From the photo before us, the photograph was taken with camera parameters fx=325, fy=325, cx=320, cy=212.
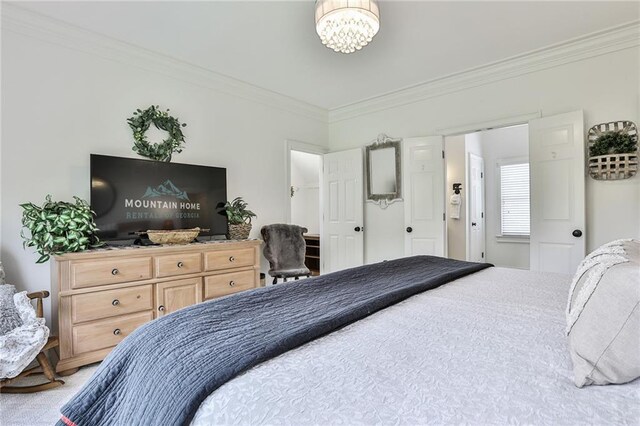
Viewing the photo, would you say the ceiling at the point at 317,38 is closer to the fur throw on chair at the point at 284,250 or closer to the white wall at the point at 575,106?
the white wall at the point at 575,106

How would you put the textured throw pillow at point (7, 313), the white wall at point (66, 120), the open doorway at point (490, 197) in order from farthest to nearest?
the open doorway at point (490, 197) < the white wall at point (66, 120) < the textured throw pillow at point (7, 313)

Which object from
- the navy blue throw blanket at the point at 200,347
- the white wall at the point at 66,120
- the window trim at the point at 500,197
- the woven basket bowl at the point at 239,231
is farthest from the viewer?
the window trim at the point at 500,197

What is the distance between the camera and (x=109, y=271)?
2.41m


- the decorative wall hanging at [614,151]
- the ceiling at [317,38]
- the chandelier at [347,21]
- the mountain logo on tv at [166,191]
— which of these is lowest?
the mountain logo on tv at [166,191]

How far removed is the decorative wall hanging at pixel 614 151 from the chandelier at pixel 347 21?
91.1 inches

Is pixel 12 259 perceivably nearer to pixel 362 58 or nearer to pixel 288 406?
pixel 288 406

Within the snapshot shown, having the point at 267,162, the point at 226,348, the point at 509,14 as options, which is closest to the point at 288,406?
the point at 226,348

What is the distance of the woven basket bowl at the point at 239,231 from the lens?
346cm

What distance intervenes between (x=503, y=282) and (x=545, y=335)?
841 mm

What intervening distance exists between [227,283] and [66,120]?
1932 mm

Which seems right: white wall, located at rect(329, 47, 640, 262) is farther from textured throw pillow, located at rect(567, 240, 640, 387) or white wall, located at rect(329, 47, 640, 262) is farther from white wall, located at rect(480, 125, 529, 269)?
textured throw pillow, located at rect(567, 240, 640, 387)

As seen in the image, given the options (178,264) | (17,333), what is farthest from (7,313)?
(178,264)

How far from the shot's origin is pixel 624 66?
2.85 meters

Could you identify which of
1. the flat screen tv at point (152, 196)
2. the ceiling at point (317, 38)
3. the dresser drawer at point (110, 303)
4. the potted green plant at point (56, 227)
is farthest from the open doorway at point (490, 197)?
the potted green plant at point (56, 227)
